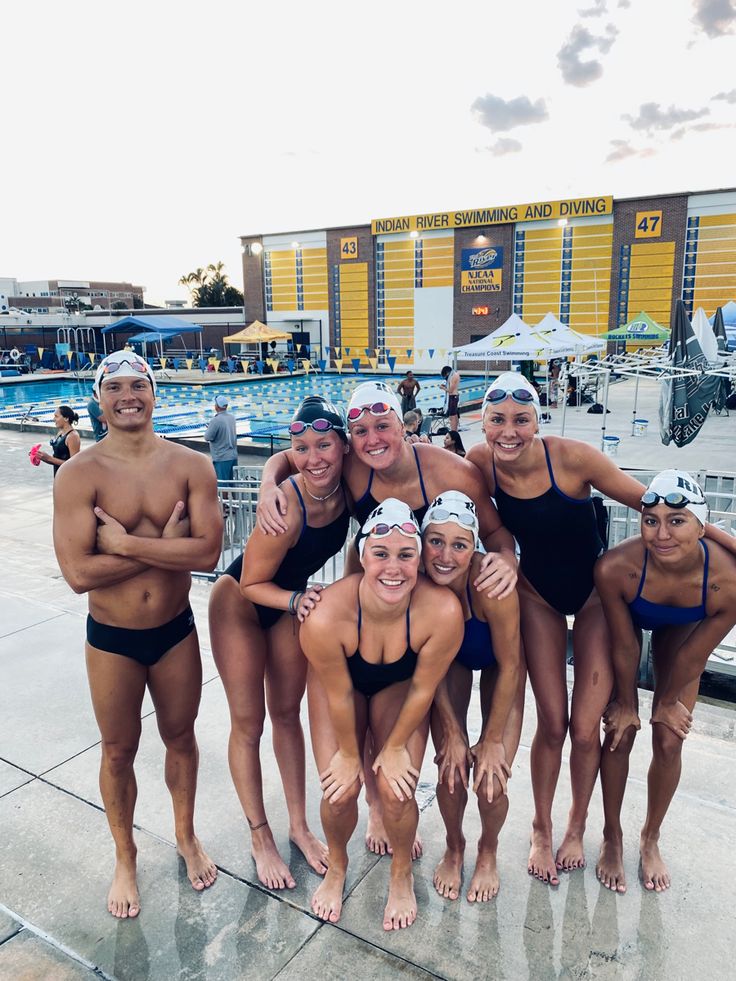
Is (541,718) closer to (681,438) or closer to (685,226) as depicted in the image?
(681,438)

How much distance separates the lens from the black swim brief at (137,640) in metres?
2.92

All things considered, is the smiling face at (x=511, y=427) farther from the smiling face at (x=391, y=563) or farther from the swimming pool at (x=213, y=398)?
the swimming pool at (x=213, y=398)

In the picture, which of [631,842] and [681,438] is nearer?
[631,842]

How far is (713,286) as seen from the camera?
118 ft

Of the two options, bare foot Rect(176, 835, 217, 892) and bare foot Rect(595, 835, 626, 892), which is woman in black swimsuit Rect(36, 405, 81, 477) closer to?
bare foot Rect(176, 835, 217, 892)

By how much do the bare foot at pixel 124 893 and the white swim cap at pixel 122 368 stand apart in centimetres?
213

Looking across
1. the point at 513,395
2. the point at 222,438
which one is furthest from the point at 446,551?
the point at 222,438

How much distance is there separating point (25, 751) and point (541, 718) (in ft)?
10.2

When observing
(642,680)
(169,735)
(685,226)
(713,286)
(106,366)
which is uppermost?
(685,226)

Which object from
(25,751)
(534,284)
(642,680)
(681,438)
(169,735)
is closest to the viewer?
(169,735)

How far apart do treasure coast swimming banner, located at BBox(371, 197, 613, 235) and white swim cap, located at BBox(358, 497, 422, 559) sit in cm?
4010

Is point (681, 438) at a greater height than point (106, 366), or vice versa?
point (106, 366)

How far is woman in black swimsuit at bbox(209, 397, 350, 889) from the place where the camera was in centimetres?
292

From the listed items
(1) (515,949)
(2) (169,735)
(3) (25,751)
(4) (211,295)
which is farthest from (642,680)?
(4) (211,295)
